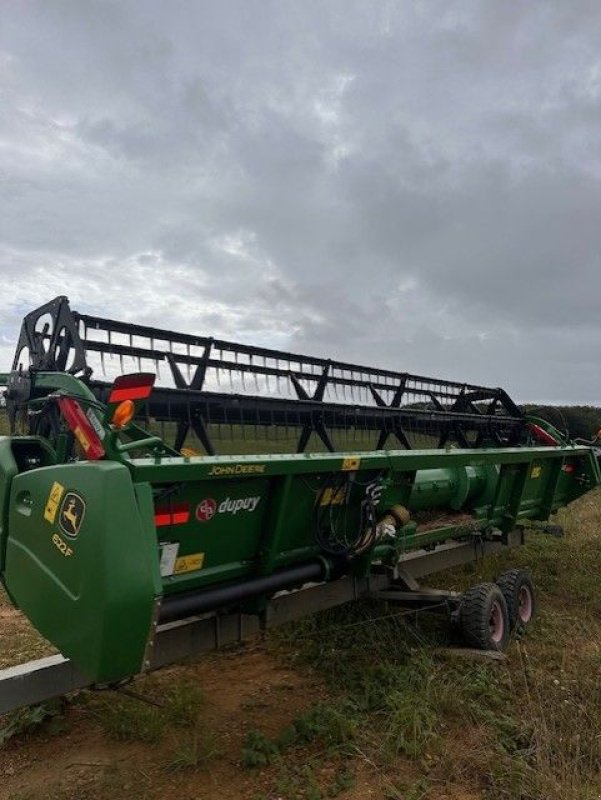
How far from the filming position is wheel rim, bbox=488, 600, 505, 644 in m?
4.44

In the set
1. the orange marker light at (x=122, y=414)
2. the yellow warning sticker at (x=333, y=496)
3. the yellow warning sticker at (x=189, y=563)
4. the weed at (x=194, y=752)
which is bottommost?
the weed at (x=194, y=752)

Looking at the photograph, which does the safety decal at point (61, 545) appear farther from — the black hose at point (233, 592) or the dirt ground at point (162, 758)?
the dirt ground at point (162, 758)

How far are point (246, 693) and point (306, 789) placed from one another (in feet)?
3.84

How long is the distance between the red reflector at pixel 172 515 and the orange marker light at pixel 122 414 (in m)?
0.47

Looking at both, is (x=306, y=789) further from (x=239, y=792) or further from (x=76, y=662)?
(x=76, y=662)

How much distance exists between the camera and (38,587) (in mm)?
2531

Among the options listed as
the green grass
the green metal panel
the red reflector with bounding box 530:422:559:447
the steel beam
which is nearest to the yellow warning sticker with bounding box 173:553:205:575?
the steel beam

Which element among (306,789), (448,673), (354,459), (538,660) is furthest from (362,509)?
(538,660)

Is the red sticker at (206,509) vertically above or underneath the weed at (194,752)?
above

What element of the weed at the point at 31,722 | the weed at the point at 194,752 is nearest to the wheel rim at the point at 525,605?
the weed at the point at 194,752

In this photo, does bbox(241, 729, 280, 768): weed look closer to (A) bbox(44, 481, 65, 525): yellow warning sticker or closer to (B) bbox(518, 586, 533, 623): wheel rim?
(A) bbox(44, 481, 65, 525): yellow warning sticker

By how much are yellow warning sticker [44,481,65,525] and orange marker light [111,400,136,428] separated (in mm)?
328

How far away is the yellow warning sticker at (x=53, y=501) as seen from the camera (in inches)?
96.7

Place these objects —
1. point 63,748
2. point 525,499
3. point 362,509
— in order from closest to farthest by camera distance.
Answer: point 63,748
point 362,509
point 525,499
